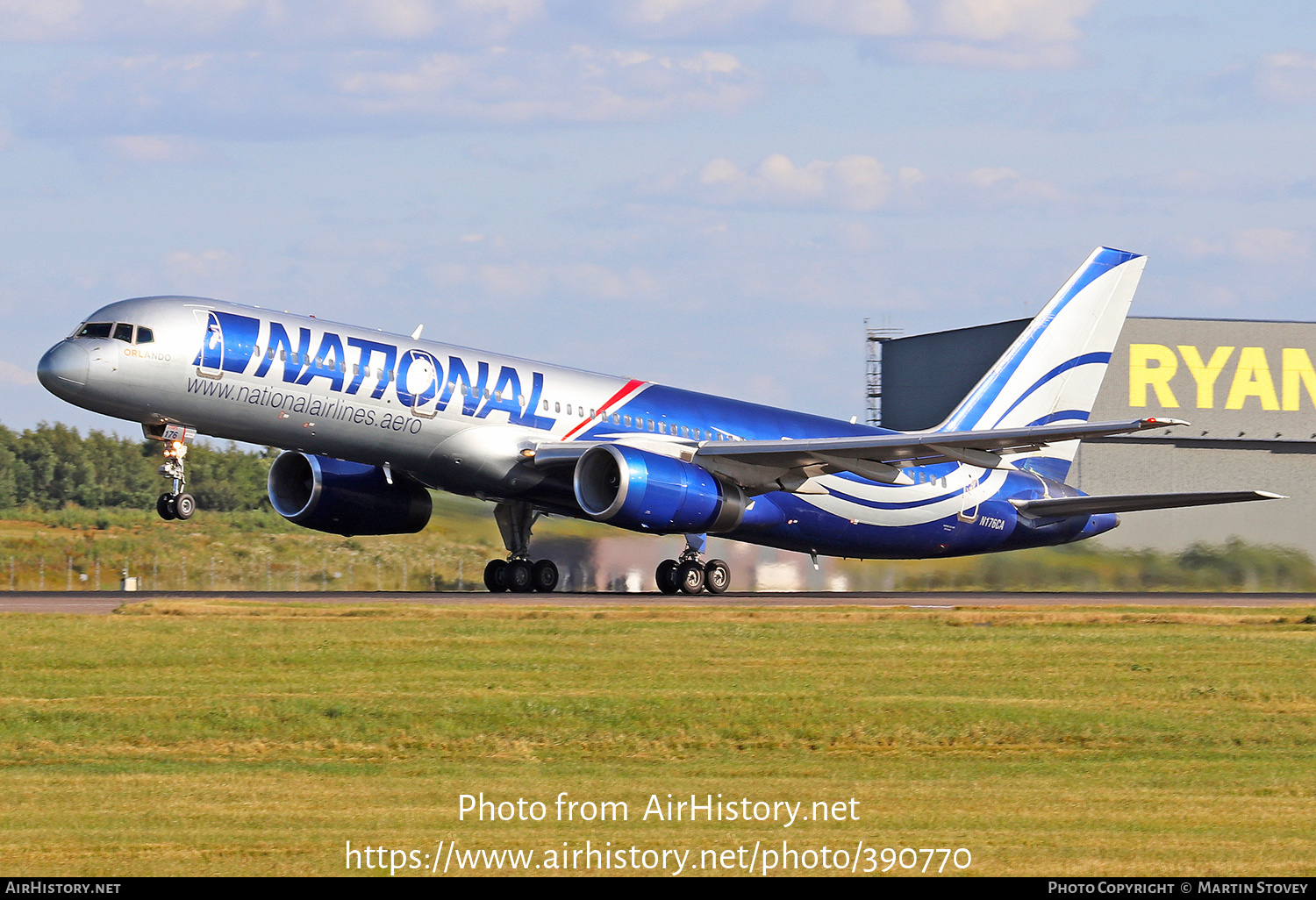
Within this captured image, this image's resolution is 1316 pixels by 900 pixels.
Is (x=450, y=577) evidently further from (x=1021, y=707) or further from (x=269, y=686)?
(x=1021, y=707)

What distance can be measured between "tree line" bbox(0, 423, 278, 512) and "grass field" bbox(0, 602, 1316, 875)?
2980 cm

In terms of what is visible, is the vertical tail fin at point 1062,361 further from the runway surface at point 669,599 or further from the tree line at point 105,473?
the tree line at point 105,473

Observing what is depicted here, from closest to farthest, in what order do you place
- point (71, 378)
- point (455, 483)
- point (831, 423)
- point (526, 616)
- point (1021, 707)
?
1. point (1021, 707)
2. point (526, 616)
3. point (71, 378)
4. point (455, 483)
5. point (831, 423)

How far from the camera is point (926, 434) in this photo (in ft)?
105

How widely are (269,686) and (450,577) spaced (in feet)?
65.9

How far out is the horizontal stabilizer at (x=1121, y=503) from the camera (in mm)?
32062

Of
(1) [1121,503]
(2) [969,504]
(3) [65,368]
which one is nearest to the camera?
(3) [65,368]

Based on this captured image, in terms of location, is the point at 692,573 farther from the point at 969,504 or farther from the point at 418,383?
the point at 418,383

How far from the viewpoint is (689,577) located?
33.2 meters

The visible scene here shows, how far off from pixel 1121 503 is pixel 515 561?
13.8 m

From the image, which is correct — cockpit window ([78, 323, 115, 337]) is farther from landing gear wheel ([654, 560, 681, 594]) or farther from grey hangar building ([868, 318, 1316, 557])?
grey hangar building ([868, 318, 1316, 557])

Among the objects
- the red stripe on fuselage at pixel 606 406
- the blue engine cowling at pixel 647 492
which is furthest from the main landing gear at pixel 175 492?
the red stripe on fuselage at pixel 606 406

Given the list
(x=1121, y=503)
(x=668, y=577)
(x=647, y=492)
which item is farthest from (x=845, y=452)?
(x=1121, y=503)
